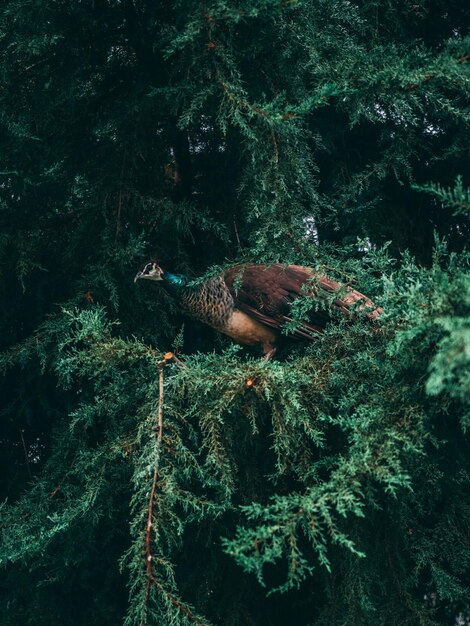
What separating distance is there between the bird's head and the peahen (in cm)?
5

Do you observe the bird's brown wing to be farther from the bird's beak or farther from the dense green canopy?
the bird's beak

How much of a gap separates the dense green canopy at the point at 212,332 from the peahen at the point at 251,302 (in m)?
0.13

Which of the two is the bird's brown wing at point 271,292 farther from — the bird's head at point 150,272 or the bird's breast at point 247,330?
the bird's head at point 150,272

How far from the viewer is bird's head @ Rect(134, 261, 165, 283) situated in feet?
10.7

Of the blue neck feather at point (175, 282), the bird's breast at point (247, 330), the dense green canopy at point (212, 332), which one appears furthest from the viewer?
the bird's breast at point (247, 330)

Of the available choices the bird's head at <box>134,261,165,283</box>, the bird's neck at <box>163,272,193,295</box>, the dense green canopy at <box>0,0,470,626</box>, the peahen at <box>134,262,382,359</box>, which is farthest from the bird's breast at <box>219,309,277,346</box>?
the bird's head at <box>134,261,165,283</box>

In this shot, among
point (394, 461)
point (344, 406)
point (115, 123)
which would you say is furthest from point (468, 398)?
point (115, 123)

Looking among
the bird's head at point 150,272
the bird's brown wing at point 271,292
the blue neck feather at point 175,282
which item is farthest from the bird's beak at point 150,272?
the bird's brown wing at point 271,292

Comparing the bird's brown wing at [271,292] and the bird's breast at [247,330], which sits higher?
the bird's brown wing at [271,292]

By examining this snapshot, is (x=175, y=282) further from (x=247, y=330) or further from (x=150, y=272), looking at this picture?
(x=247, y=330)

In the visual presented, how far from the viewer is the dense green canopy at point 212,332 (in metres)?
2.23

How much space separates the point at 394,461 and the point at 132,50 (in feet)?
7.68

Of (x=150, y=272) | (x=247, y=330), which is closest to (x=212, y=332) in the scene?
(x=247, y=330)

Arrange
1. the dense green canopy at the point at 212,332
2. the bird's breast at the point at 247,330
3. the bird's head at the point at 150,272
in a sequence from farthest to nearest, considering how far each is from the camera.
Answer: the bird's breast at the point at 247,330 → the bird's head at the point at 150,272 → the dense green canopy at the point at 212,332
